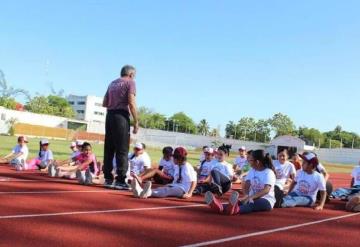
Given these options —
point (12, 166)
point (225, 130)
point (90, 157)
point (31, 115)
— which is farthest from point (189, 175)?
point (225, 130)

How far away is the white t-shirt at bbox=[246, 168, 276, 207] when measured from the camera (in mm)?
7824

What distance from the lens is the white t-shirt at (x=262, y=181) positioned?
7.82 meters

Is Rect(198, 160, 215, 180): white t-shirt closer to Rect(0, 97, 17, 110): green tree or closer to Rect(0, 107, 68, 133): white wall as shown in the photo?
Rect(0, 107, 68, 133): white wall

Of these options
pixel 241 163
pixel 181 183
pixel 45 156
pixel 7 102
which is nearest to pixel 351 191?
pixel 181 183

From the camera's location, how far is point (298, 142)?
80.4m

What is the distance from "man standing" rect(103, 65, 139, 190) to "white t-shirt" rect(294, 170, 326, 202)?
314 centimetres

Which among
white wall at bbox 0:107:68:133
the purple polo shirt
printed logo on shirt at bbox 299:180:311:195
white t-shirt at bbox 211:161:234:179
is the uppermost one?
white wall at bbox 0:107:68:133

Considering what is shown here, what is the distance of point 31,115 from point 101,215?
9224cm

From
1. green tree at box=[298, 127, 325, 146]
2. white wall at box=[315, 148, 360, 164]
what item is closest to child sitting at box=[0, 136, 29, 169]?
white wall at box=[315, 148, 360, 164]

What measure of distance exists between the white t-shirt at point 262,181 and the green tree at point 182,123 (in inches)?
5354

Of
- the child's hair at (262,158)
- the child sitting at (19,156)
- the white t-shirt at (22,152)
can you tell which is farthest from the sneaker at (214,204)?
the white t-shirt at (22,152)

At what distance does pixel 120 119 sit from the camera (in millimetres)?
9398

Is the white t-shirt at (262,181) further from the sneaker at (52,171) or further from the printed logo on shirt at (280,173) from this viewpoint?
the sneaker at (52,171)

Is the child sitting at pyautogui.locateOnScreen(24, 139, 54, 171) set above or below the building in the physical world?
below
